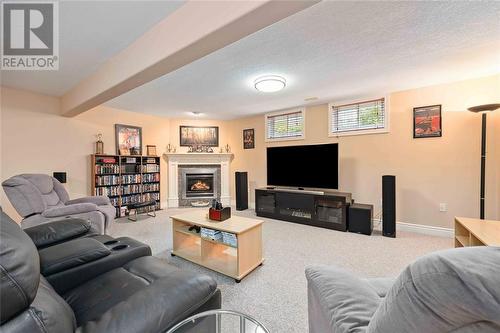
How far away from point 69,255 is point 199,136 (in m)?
4.61

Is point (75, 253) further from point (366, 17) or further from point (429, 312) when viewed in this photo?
point (366, 17)

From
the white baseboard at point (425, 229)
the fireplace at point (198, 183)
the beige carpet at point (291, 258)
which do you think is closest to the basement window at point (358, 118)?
the white baseboard at point (425, 229)

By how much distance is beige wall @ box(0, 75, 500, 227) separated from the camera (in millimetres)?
3070

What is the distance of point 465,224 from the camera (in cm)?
223

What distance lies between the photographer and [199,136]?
18.6ft

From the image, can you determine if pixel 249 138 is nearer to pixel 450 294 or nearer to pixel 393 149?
pixel 393 149

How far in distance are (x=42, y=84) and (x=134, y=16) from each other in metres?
2.56

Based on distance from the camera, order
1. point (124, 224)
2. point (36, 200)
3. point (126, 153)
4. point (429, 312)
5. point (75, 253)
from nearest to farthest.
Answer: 1. point (429, 312)
2. point (75, 253)
3. point (36, 200)
4. point (124, 224)
5. point (126, 153)

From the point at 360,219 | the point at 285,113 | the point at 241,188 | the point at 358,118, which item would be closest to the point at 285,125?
the point at 285,113

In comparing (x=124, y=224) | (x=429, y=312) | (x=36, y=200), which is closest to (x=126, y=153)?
(x=124, y=224)

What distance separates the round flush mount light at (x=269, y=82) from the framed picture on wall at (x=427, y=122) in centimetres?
218

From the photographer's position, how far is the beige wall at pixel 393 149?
3.07 metres

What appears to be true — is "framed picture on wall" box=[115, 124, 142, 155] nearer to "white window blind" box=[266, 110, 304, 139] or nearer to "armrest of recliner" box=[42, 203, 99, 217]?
"armrest of recliner" box=[42, 203, 99, 217]

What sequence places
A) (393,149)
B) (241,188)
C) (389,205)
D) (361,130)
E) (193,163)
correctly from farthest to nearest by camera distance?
(193,163)
(241,188)
(361,130)
(393,149)
(389,205)
